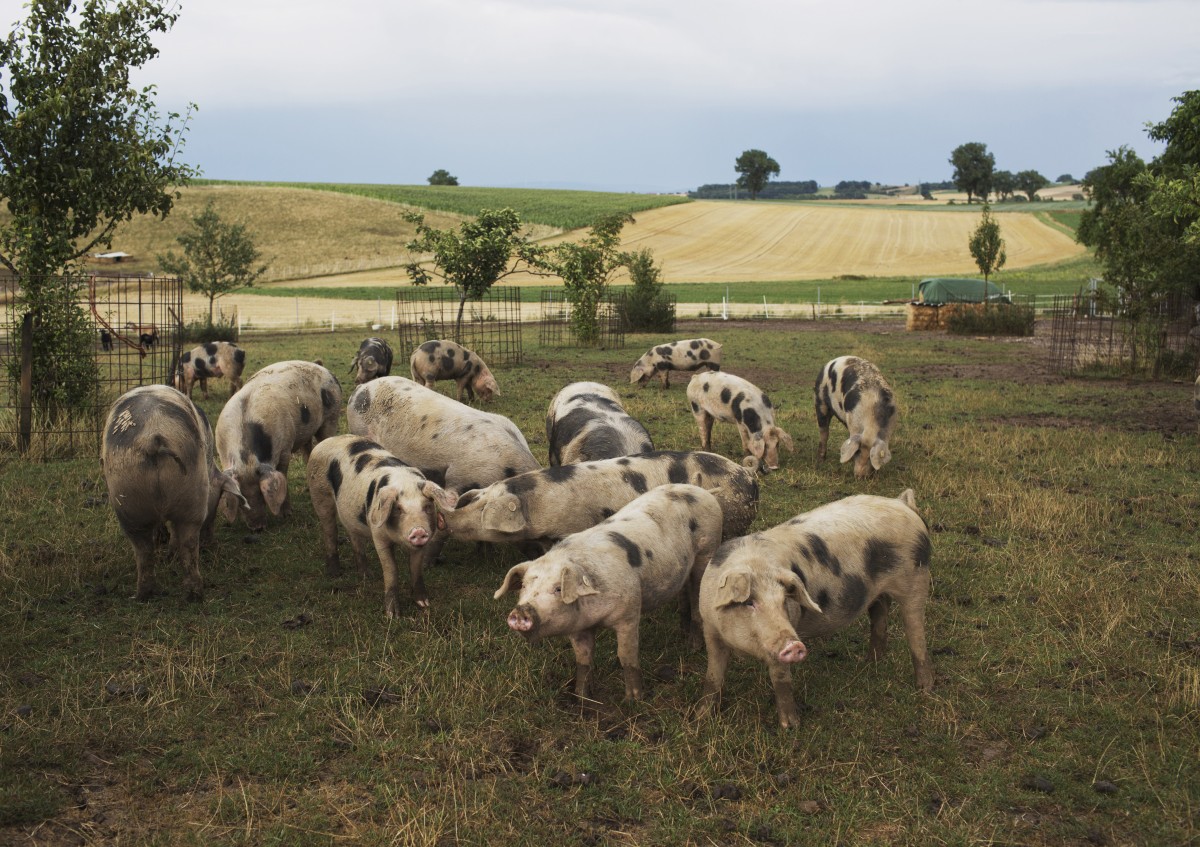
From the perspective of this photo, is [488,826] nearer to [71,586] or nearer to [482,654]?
[482,654]

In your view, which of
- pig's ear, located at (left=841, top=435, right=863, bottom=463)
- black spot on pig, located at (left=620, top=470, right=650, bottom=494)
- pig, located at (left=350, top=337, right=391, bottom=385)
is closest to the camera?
black spot on pig, located at (left=620, top=470, right=650, bottom=494)

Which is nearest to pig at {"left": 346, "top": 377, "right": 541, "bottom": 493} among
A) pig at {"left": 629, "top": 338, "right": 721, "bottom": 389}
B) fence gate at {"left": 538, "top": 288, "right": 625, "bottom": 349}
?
pig at {"left": 629, "top": 338, "right": 721, "bottom": 389}

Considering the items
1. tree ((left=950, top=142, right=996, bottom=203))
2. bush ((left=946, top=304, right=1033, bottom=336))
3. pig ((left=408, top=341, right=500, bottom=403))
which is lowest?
pig ((left=408, top=341, right=500, bottom=403))

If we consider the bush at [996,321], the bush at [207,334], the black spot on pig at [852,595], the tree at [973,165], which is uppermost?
the tree at [973,165]

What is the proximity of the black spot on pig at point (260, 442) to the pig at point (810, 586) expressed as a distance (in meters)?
5.41

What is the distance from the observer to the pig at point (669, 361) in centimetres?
2081

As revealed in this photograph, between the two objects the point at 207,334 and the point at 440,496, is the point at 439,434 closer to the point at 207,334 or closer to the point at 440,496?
the point at 440,496

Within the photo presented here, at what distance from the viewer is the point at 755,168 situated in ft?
444

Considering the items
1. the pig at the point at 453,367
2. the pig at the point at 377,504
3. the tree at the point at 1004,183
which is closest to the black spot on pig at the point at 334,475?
the pig at the point at 377,504

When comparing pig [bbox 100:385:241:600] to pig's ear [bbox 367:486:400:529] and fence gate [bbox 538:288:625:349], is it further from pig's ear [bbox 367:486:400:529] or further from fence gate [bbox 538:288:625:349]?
fence gate [bbox 538:288:625:349]

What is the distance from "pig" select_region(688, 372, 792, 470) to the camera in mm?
12055

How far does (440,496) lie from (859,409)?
6.37 meters

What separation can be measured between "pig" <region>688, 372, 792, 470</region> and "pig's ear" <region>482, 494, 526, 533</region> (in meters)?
5.41

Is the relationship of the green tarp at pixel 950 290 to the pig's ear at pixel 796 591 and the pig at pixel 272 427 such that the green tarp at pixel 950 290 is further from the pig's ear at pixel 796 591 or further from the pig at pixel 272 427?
the pig's ear at pixel 796 591
